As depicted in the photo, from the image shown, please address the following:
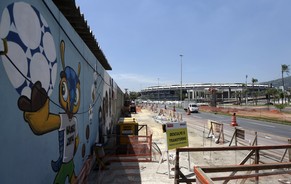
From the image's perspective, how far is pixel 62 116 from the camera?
544 cm

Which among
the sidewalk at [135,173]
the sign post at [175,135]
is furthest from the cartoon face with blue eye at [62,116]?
the sign post at [175,135]

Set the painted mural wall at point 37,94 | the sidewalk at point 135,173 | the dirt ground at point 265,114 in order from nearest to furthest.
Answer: the painted mural wall at point 37,94
the sidewalk at point 135,173
the dirt ground at point 265,114

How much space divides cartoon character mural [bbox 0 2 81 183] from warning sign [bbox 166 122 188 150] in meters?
3.91

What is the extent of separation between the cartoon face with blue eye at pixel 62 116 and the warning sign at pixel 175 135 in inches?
131

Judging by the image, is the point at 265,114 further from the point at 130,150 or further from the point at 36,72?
the point at 36,72

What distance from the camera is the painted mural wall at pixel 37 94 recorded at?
310 centimetres

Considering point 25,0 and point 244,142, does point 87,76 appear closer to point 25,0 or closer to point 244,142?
point 25,0

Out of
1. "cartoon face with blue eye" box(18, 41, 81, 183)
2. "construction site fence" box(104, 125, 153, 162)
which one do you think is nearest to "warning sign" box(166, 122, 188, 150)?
"construction site fence" box(104, 125, 153, 162)

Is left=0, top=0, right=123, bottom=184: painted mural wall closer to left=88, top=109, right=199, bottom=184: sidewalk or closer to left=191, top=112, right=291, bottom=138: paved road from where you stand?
left=88, top=109, right=199, bottom=184: sidewalk

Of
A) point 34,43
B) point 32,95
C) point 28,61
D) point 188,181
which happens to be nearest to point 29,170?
point 32,95

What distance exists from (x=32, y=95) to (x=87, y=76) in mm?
4935

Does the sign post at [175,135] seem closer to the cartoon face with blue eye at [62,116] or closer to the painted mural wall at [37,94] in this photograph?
the cartoon face with blue eye at [62,116]

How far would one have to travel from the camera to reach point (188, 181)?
19.0 feet

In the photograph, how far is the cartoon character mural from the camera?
10.4 ft
